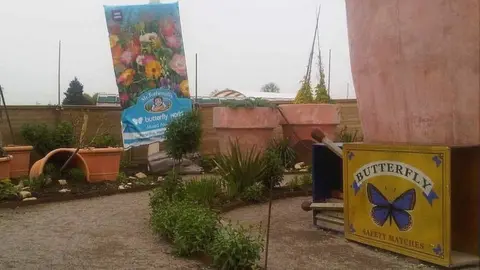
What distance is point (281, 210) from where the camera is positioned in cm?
729

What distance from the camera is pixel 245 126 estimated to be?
35.0 feet

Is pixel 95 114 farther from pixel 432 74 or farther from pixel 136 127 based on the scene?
pixel 432 74

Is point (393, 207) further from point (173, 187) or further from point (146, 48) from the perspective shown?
point (146, 48)

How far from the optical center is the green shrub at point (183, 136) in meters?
8.21

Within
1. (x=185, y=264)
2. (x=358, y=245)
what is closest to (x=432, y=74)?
(x=358, y=245)

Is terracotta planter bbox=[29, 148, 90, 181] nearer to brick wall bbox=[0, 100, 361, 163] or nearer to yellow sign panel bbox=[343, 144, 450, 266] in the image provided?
brick wall bbox=[0, 100, 361, 163]

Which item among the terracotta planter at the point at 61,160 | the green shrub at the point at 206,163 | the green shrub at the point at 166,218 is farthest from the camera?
the green shrub at the point at 206,163

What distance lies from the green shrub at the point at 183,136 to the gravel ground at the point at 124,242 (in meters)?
1.11

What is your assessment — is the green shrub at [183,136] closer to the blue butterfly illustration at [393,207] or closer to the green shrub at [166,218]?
the green shrub at [166,218]

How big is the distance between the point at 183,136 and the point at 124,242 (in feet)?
9.74

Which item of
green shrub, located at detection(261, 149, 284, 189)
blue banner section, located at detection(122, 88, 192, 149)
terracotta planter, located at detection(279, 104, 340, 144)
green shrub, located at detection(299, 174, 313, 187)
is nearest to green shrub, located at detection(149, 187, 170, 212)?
green shrub, located at detection(261, 149, 284, 189)

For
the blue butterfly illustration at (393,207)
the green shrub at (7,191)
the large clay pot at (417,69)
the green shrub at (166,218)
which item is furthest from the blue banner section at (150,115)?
the blue butterfly illustration at (393,207)

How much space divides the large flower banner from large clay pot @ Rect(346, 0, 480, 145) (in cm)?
615

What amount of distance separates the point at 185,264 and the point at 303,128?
7.20 m
